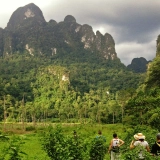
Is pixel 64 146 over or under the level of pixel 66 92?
under

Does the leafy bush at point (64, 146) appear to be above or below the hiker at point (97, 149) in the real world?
above

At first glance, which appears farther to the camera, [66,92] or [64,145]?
[66,92]

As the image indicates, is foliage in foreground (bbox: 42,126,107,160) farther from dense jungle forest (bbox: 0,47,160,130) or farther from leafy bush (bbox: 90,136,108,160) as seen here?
dense jungle forest (bbox: 0,47,160,130)

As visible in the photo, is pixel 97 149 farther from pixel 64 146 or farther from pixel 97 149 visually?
pixel 64 146

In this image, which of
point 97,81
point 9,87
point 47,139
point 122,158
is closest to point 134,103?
point 47,139

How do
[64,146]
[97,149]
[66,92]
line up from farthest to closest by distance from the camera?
[66,92]
[97,149]
[64,146]

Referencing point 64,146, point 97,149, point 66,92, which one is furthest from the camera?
point 66,92

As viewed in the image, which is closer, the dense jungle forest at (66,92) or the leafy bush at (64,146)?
the leafy bush at (64,146)

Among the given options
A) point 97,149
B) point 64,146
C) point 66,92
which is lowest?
point 97,149

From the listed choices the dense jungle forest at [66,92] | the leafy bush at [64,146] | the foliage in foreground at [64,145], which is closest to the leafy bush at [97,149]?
the foliage in foreground at [64,145]

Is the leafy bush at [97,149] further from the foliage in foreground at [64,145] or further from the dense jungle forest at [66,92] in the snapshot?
the dense jungle forest at [66,92]

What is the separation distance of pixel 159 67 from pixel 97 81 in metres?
128

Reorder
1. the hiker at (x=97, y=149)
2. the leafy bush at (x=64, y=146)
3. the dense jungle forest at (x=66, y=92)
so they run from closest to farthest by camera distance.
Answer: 1. the leafy bush at (x=64, y=146)
2. the hiker at (x=97, y=149)
3. the dense jungle forest at (x=66, y=92)

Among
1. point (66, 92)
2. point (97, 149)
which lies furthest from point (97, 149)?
point (66, 92)
